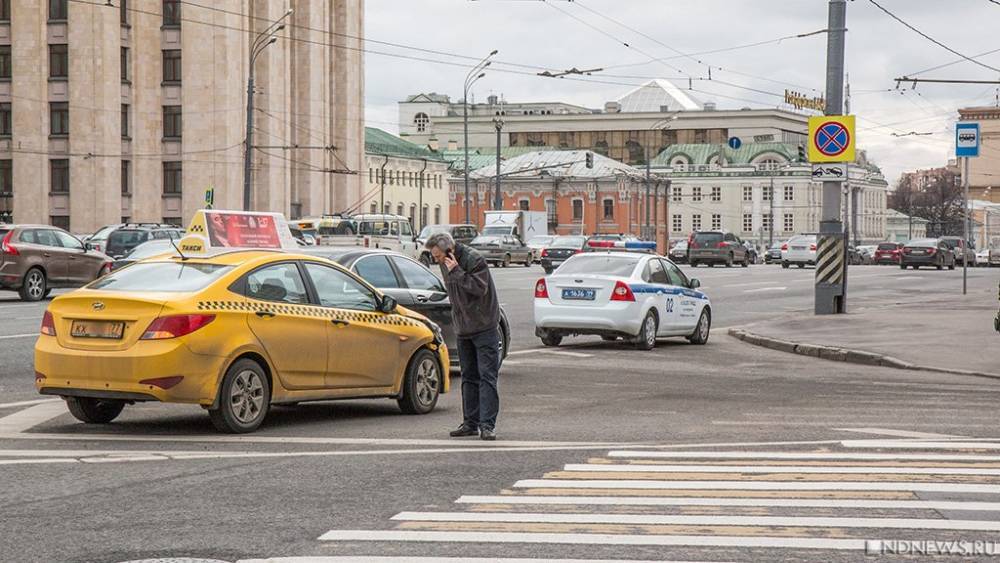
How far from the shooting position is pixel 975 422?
503 inches

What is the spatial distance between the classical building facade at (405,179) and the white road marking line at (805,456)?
10484 centimetres

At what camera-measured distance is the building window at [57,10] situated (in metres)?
72.6

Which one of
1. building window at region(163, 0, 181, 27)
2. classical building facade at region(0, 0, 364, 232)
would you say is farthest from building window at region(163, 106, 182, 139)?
building window at region(163, 0, 181, 27)

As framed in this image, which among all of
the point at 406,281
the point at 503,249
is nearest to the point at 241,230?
the point at 406,281

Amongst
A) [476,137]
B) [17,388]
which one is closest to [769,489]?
[17,388]

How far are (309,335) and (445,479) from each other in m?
3.40

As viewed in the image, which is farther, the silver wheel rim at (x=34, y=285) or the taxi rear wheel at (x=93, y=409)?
the silver wheel rim at (x=34, y=285)

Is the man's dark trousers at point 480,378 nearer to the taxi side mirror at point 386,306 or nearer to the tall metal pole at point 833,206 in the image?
the taxi side mirror at point 386,306

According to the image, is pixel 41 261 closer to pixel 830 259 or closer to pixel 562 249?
pixel 830 259

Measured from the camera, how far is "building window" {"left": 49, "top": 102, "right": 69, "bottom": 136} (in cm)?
7325

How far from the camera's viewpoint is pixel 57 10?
239 ft

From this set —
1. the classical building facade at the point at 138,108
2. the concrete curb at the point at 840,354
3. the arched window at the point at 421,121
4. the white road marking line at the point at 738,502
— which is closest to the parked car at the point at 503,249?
the classical building facade at the point at 138,108

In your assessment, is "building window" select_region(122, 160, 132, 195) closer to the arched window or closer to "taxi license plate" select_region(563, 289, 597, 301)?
"taxi license plate" select_region(563, 289, 597, 301)

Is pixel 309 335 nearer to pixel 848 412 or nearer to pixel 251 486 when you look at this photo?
pixel 251 486
